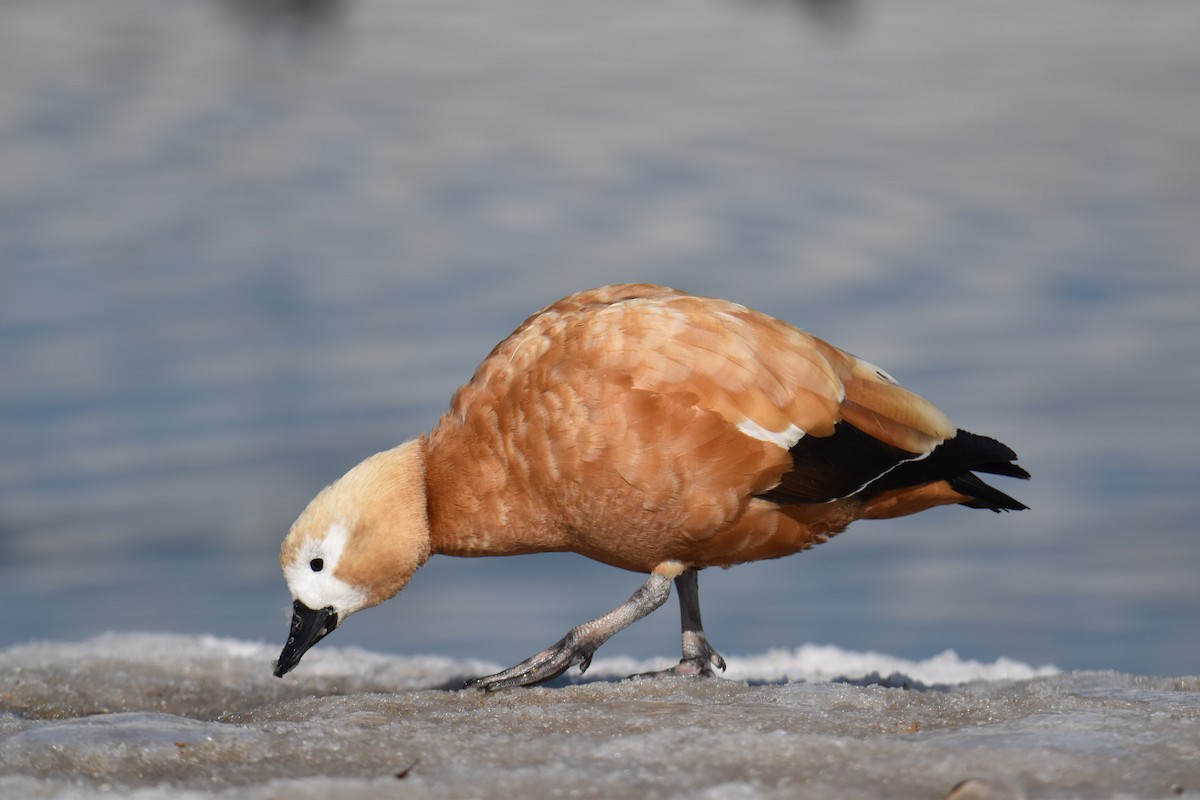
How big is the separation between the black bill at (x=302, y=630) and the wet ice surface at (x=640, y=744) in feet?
0.91

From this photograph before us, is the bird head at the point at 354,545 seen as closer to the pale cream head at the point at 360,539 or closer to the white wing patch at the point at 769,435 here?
the pale cream head at the point at 360,539

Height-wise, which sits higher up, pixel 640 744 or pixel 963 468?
pixel 963 468

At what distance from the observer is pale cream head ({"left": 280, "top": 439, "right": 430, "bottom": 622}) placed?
4379 mm

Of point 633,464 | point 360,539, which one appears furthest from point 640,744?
point 360,539

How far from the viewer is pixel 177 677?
16.7 feet

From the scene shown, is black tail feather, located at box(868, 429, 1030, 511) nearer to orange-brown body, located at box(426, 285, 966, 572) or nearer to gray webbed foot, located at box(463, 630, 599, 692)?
orange-brown body, located at box(426, 285, 966, 572)

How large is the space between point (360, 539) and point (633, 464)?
92 cm

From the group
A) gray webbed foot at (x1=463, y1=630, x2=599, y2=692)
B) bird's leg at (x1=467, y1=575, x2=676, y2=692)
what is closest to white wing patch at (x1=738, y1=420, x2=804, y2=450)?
bird's leg at (x1=467, y1=575, x2=676, y2=692)

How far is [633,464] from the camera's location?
13.8 ft

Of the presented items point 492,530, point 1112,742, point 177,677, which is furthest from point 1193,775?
point 177,677

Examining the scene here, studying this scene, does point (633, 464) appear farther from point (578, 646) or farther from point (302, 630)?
point (302, 630)

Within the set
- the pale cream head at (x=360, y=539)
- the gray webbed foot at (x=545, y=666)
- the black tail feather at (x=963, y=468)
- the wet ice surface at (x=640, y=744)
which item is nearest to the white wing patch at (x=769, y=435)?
the black tail feather at (x=963, y=468)

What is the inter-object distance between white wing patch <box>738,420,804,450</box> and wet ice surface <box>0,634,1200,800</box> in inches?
29.4

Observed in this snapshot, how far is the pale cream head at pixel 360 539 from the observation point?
14.4 ft
